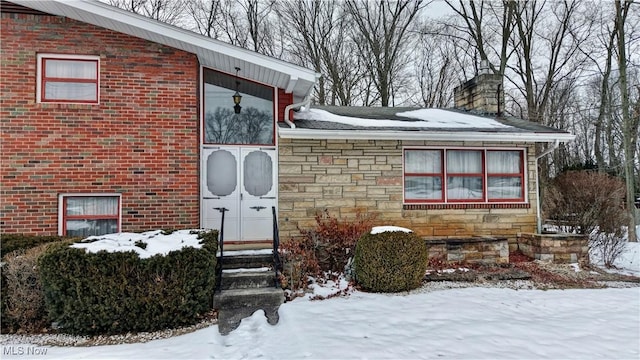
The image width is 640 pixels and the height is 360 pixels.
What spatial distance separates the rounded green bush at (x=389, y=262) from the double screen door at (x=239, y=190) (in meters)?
2.52

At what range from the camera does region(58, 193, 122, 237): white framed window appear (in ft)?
21.7

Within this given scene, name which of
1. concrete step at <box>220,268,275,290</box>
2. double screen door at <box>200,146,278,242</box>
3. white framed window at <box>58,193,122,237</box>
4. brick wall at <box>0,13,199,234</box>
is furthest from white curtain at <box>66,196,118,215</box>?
concrete step at <box>220,268,275,290</box>

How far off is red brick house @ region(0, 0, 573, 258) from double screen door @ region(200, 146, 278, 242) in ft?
0.07

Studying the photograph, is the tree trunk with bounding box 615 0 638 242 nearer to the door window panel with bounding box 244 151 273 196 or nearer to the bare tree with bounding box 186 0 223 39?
the door window panel with bounding box 244 151 273 196

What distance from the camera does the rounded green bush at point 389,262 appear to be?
5926 mm

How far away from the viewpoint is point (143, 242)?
4973mm

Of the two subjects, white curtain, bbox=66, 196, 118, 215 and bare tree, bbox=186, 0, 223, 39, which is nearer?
white curtain, bbox=66, 196, 118, 215

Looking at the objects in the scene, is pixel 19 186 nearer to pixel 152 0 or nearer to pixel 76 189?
pixel 76 189

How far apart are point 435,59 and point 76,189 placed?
21.3 metres

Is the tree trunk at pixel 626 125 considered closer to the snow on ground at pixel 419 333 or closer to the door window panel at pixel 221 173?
the snow on ground at pixel 419 333

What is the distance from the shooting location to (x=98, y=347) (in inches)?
165

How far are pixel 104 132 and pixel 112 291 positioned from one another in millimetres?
3449

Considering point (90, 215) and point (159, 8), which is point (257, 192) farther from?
point (159, 8)

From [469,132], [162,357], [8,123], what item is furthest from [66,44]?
[469,132]
